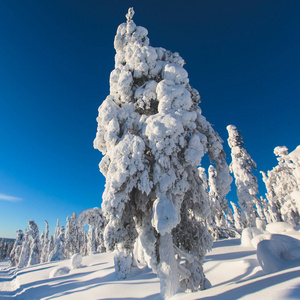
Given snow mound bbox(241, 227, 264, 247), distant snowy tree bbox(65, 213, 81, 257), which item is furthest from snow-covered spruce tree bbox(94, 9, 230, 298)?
distant snowy tree bbox(65, 213, 81, 257)

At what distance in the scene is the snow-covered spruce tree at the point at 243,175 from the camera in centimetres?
2045

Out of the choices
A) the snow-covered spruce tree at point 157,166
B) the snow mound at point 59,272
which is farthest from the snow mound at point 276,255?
the snow mound at point 59,272

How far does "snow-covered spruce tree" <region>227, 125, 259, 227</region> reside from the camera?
67.1ft

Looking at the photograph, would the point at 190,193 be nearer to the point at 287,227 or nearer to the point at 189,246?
the point at 189,246

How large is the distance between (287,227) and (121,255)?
38.3ft

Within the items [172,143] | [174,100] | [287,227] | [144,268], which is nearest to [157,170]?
[172,143]

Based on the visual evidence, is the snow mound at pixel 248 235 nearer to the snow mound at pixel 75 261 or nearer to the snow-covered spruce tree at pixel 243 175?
the snow-covered spruce tree at pixel 243 175

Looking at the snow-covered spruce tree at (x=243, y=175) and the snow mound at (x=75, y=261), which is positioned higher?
the snow-covered spruce tree at (x=243, y=175)

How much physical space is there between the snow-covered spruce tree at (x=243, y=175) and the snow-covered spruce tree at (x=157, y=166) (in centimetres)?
1439

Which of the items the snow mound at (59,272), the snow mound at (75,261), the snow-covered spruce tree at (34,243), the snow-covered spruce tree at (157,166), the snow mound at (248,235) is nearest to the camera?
the snow-covered spruce tree at (157,166)

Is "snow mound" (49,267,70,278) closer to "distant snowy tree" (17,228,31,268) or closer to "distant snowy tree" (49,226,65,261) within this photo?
"distant snowy tree" (49,226,65,261)

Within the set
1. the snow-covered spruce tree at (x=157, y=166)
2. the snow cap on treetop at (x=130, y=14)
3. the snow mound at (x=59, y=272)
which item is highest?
the snow cap on treetop at (x=130, y=14)

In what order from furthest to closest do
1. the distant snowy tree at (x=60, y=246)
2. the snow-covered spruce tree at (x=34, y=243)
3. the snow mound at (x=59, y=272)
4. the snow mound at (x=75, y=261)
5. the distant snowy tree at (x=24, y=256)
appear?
the distant snowy tree at (x=24, y=256)
the snow-covered spruce tree at (x=34, y=243)
the distant snowy tree at (x=60, y=246)
the snow mound at (x=75, y=261)
the snow mound at (x=59, y=272)

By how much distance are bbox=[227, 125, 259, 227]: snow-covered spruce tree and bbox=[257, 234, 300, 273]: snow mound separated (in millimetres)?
14093
